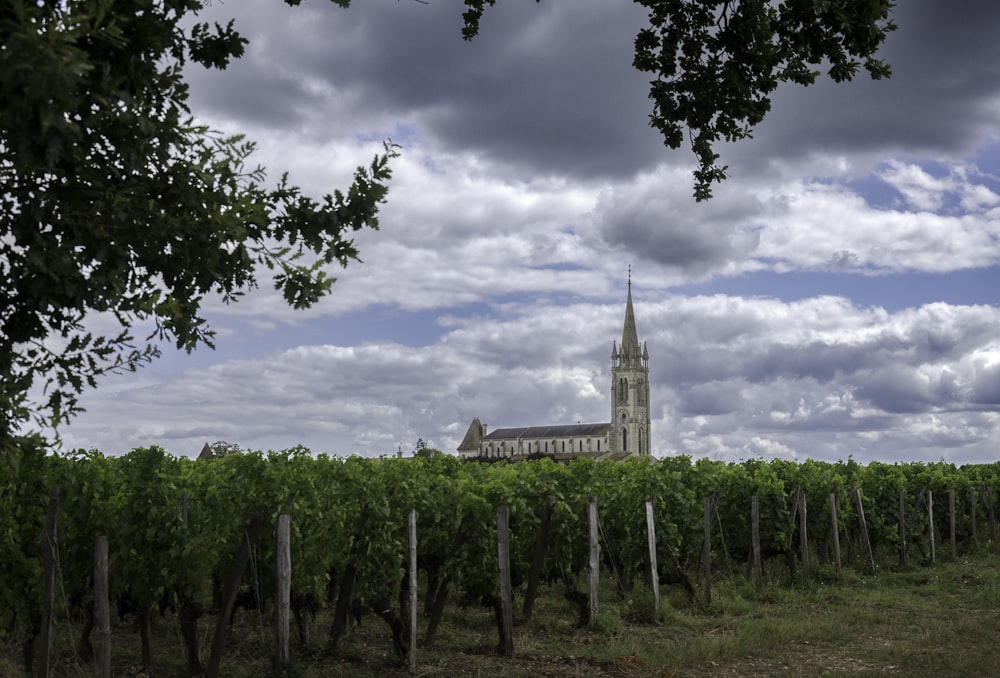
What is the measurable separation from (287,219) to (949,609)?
1494 cm

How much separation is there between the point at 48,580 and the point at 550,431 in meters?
177

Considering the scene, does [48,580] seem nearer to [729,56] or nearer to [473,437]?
[729,56]

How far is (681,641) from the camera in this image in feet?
44.8

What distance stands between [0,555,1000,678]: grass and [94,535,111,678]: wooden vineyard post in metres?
0.75

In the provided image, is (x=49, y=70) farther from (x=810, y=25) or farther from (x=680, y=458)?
(x=680, y=458)

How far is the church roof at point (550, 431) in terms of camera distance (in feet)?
590

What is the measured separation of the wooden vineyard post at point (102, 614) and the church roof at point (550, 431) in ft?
561

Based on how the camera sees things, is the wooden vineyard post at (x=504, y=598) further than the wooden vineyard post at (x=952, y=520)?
No

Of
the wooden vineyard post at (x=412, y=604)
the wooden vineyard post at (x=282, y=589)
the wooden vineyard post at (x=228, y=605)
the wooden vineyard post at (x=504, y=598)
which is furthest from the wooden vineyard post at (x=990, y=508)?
the wooden vineyard post at (x=228, y=605)

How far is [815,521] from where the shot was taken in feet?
74.1

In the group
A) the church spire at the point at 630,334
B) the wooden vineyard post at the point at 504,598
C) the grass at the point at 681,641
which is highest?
the church spire at the point at 630,334

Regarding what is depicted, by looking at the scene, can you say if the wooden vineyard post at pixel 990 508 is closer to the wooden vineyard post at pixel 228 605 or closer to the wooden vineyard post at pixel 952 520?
the wooden vineyard post at pixel 952 520

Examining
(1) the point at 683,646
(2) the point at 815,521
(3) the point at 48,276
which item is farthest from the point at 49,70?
(2) the point at 815,521

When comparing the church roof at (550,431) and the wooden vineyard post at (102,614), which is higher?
the church roof at (550,431)
